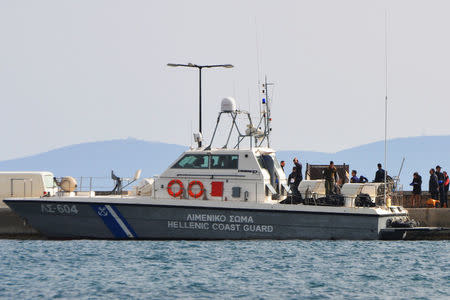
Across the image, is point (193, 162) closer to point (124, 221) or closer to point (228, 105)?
point (228, 105)

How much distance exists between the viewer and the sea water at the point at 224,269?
15.6 metres

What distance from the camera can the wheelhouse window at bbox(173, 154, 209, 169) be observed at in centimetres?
2181

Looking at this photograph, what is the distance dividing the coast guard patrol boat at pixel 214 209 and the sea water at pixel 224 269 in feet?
1.53

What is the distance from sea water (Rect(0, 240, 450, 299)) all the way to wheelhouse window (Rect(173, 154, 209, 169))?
2.11m

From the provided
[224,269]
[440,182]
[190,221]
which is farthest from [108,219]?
[440,182]

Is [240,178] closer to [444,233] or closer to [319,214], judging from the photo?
[319,214]

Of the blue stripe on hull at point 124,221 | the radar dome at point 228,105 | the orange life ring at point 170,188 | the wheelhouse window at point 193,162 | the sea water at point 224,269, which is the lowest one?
the sea water at point 224,269

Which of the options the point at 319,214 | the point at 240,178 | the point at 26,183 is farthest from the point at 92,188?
the point at 319,214

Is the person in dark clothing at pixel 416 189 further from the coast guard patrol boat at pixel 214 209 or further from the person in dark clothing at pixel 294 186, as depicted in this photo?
the person in dark clothing at pixel 294 186

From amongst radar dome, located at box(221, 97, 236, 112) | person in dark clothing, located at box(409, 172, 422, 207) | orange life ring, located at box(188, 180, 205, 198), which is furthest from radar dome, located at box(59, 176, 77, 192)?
person in dark clothing, located at box(409, 172, 422, 207)

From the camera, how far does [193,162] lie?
21.9 m

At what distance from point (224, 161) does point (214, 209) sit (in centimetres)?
147

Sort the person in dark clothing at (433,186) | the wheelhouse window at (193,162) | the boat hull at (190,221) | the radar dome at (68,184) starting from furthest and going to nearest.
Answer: the person in dark clothing at (433,186)
the radar dome at (68,184)
the wheelhouse window at (193,162)
the boat hull at (190,221)

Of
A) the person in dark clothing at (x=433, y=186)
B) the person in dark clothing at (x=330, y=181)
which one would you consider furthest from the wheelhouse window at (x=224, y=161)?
the person in dark clothing at (x=433, y=186)
